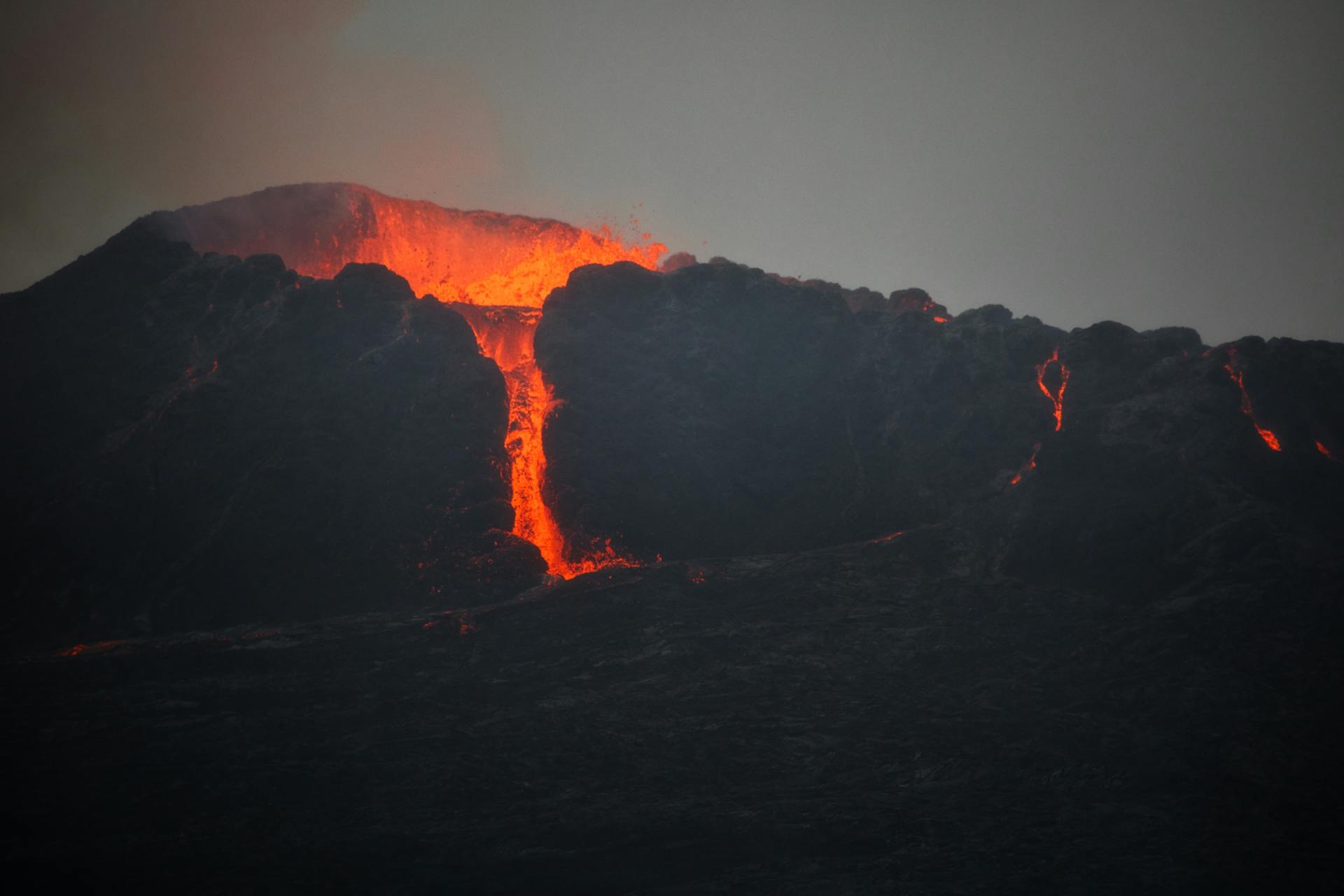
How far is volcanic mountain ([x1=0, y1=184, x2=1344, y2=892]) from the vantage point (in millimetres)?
22719

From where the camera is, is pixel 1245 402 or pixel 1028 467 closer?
pixel 1245 402

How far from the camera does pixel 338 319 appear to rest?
38.4 m

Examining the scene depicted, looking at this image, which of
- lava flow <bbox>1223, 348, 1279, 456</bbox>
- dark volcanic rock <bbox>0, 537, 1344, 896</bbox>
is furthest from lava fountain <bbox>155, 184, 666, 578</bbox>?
lava flow <bbox>1223, 348, 1279, 456</bbox>

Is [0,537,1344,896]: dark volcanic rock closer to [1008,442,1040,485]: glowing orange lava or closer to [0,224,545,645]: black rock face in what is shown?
[0,224,545,645]: black rock face

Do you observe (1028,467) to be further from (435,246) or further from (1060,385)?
(435,246)

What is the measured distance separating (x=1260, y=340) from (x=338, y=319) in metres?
32.1

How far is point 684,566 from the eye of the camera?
32938 millimetres

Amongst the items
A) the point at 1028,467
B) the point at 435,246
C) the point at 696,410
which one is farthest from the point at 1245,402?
the point at 435,246

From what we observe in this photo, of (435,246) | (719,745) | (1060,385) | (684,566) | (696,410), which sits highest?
(435,246)

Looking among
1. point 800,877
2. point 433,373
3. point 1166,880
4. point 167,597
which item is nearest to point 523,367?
point 433,373

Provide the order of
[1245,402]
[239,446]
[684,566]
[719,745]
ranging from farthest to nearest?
[239,446], [1245,402], [684,566], [719,745]

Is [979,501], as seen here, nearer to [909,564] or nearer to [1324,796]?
[909,564]

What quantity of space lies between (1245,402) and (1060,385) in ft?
18.9

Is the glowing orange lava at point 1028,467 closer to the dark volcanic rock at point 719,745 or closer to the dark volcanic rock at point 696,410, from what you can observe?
the dark volcanic rock at point 719,745
